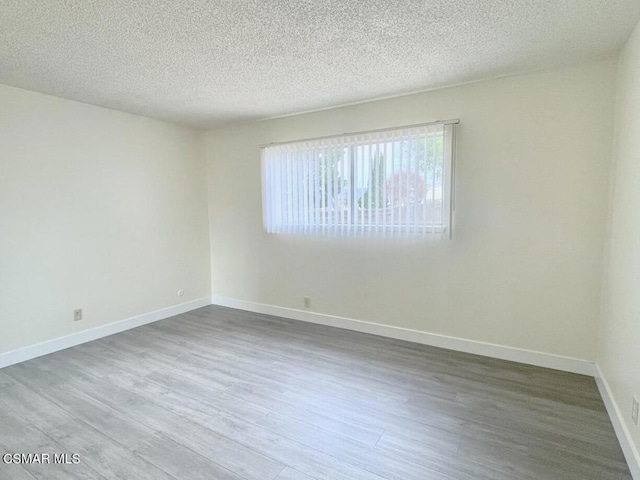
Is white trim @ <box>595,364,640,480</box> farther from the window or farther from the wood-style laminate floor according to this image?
the window

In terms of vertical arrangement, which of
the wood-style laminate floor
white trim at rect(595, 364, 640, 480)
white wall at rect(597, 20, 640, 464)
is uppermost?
white wall at rect(597, 20, 640, 464)

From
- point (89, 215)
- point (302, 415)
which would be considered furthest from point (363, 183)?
point (89, 215)

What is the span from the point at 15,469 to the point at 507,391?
3.16 m

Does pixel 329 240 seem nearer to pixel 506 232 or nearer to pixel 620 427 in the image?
pixel 506 232

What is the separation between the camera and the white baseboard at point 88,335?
3.03 m

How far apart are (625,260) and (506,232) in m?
0.94

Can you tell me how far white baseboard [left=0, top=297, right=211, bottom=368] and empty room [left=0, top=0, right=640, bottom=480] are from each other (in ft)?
0.09

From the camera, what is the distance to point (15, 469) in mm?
1761

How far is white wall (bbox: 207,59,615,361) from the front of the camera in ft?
8.57

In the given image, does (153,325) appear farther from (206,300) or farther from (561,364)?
(561,364)

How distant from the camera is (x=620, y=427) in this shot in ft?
6.32

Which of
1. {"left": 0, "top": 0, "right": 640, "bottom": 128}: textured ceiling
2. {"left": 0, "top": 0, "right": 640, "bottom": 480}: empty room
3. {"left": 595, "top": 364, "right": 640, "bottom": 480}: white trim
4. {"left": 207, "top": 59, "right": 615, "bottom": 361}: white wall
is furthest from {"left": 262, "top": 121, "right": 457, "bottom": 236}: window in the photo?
{"left": 595, "top": 364, "right": 640, "bottom": 480}: white trim

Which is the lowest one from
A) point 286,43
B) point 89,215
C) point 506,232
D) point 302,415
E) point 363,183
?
point 302,415

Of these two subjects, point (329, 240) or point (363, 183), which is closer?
point (363, 183)
